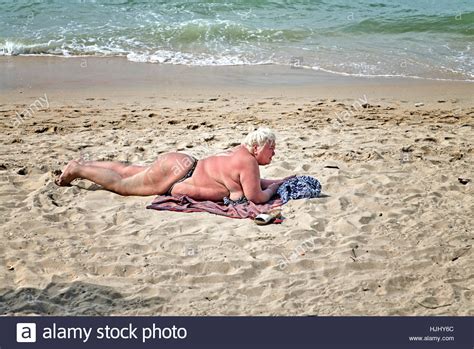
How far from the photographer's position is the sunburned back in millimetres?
5742

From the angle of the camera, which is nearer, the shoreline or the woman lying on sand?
the woman lying on sand

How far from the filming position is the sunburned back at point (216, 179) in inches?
226

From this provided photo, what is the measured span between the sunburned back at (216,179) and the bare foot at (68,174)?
3.52 feet

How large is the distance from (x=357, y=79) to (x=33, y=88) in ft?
19.0

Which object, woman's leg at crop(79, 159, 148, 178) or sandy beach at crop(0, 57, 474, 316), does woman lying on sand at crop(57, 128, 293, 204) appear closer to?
woman's leg at crop(79, 159, 148, 178)

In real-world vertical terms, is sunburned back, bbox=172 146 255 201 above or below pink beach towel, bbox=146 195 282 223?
above

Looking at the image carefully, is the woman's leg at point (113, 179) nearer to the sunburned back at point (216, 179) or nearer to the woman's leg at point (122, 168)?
the woman's leg at point (122, 168)

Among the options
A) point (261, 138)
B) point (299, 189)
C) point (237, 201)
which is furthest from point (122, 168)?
point (299, 189)

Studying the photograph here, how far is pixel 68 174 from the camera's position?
6238 millimetres

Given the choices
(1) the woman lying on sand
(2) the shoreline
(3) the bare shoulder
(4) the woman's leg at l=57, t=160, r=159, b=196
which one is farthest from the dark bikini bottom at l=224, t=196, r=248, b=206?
(2) the shoreline

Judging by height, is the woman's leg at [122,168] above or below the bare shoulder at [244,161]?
below

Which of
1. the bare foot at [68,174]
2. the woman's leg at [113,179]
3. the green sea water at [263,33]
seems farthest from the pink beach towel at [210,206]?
the green sea water at [263,33]

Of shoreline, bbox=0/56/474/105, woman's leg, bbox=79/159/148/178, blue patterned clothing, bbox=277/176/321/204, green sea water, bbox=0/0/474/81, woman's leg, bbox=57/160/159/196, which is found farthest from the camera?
green sea water, bbox=0/0/474/81

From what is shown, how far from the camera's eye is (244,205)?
5691 millimetres
